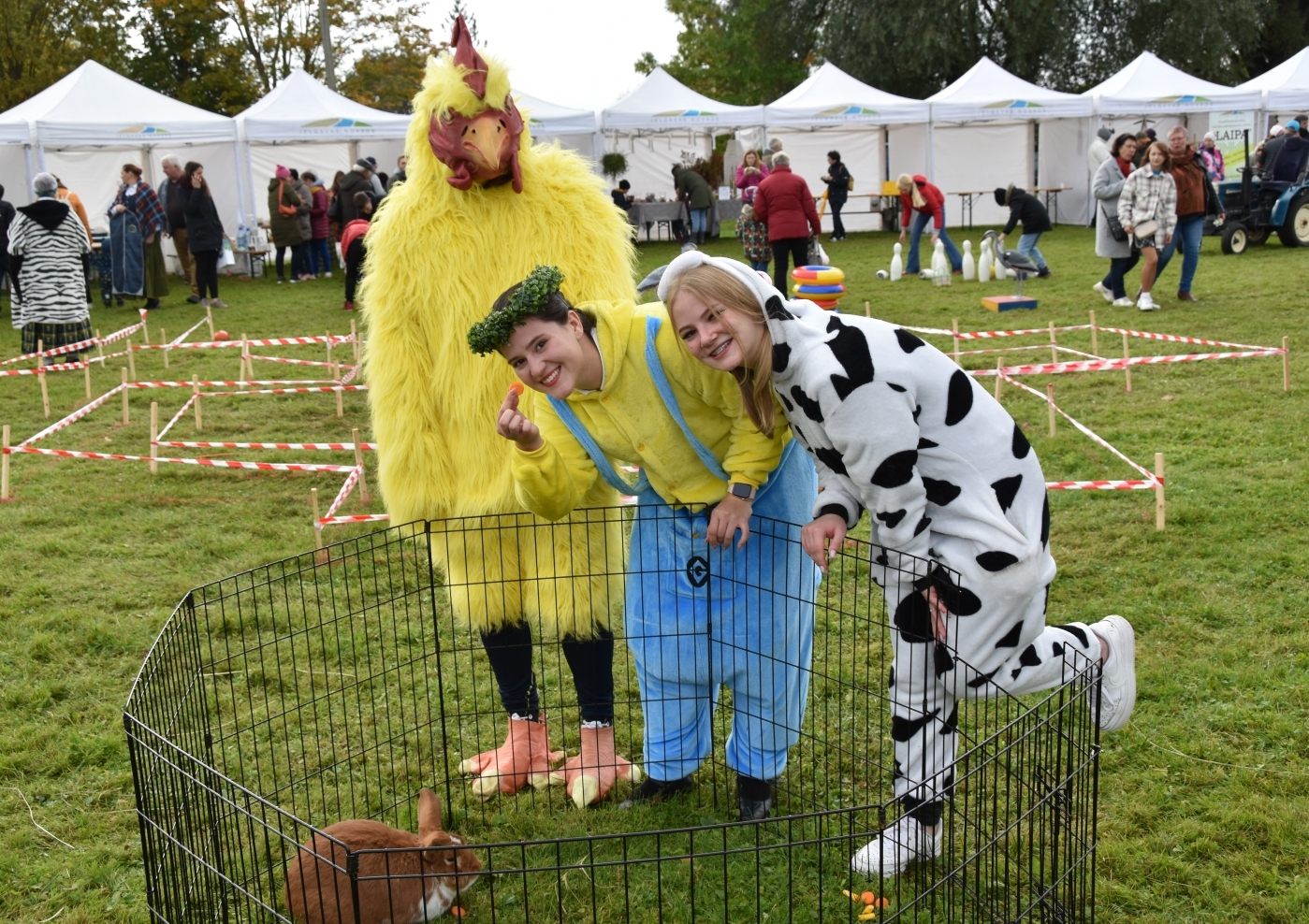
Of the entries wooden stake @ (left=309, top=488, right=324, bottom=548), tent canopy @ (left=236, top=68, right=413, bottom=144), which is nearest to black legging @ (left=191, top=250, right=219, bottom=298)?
tent canopy @ (left=236, top=68, right=413, bottom=144)

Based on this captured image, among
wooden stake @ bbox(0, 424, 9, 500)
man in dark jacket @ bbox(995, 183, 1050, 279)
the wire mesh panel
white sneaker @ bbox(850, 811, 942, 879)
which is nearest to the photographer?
the wire mesh panel

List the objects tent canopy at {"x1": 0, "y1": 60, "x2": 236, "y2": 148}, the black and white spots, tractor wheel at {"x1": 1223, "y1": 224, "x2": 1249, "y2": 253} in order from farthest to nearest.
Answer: tent canopy at {"x1": 0, "y1": 60, "x2": 236, "y2": 148}
tractor wheel at {"x1": 1223, "y1": 224, "x2": 1249, "y2": 253}
the black and white spots

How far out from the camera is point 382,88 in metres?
32.8

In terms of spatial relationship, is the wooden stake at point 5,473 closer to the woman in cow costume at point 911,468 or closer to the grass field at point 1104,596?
the grass field at point 1104,596

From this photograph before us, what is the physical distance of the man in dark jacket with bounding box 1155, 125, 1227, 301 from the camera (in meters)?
10.8

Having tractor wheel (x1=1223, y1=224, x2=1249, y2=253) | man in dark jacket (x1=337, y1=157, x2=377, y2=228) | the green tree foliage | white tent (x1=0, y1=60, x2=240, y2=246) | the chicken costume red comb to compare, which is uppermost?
the green tree foliage

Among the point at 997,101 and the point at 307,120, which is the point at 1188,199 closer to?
the point at 997,101

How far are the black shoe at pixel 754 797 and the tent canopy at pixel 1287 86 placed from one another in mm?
21514

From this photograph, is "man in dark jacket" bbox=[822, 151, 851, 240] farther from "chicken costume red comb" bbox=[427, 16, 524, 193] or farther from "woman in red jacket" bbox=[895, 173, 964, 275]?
"chicken costume red comb" bbox=[427, 16, 524, 193]

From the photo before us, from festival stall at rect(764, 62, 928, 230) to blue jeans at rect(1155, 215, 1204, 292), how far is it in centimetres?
986

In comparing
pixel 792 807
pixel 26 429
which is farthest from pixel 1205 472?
pixel 26 429

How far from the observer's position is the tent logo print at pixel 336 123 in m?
18.2

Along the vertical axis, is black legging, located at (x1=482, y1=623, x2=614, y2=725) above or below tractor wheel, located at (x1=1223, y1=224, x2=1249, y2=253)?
below

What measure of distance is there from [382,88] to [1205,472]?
100 ft
